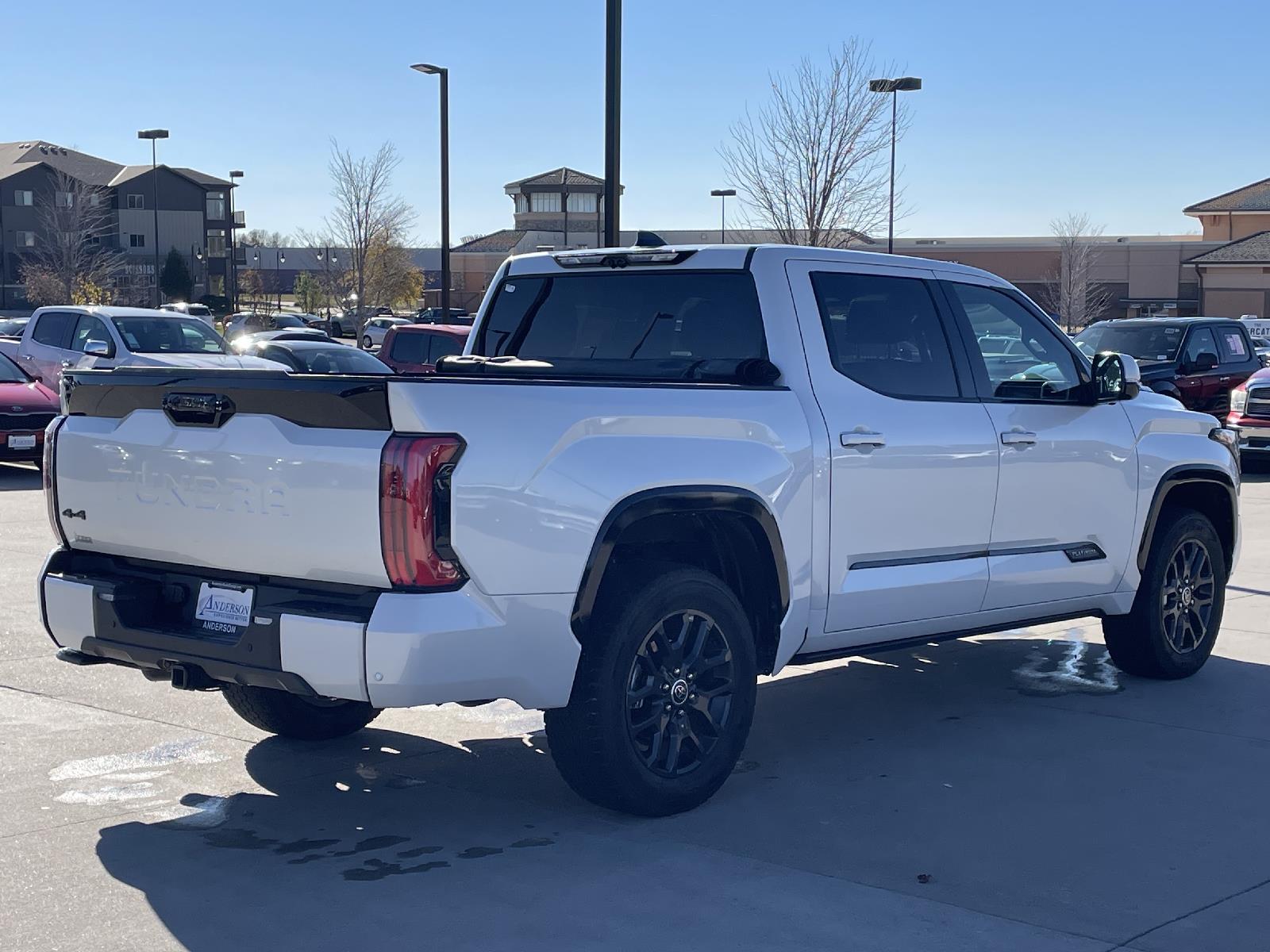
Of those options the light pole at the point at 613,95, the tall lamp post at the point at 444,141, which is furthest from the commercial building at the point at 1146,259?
the light pole at the point at 613,95

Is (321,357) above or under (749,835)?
above

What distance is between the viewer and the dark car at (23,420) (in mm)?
17375

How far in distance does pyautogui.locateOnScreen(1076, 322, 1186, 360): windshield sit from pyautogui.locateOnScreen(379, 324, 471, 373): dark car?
28.3ft

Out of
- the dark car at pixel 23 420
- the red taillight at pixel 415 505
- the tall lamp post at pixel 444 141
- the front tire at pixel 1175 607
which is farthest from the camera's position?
the tall lamp post at pixel 444 141

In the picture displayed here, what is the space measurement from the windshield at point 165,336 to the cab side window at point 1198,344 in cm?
1309

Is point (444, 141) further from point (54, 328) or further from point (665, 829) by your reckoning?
point (665, 829)

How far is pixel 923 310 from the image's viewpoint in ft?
21.7

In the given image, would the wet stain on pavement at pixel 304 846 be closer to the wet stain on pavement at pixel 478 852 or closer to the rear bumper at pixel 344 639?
the wet stain on pavement at pixel 478 852

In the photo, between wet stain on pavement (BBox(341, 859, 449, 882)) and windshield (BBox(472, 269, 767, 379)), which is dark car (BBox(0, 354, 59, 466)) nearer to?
windshield (BBox(472, 269, 767, 379))

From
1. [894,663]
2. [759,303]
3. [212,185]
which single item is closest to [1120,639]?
[894,663]

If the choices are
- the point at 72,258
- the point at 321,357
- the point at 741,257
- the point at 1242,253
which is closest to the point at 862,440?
the point at 741,257

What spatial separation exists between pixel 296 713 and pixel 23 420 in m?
12.6

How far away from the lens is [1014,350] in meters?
6.99

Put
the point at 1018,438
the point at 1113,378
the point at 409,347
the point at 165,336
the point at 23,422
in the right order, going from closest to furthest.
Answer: the point at 1018,438 → the point at 1113,378 → the point at 23,422 → the point at 165,336 → the point at 409,347
